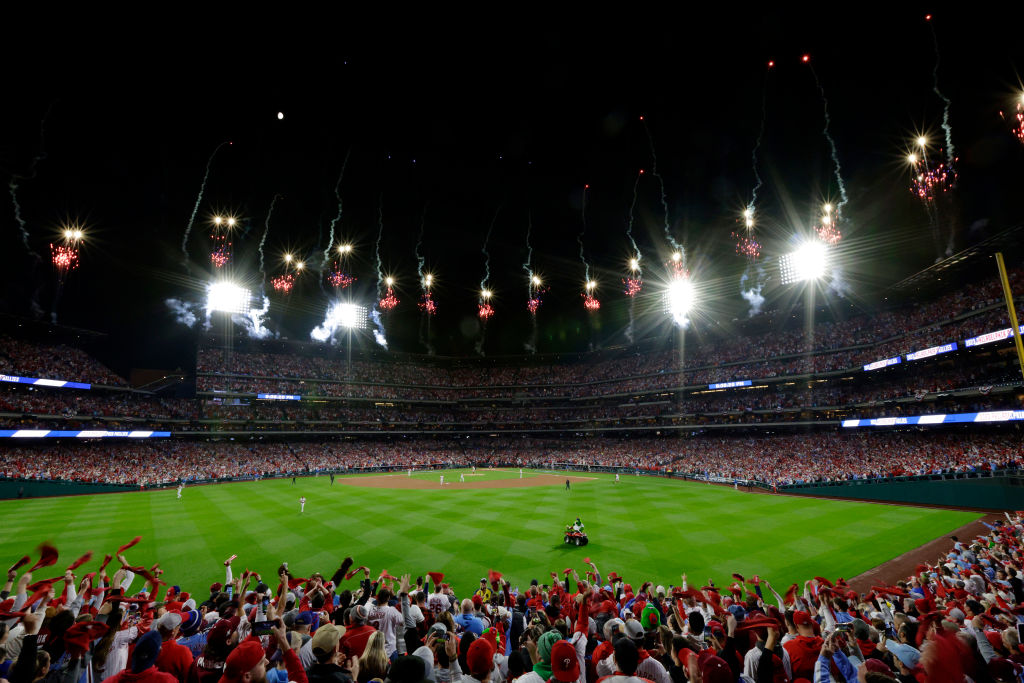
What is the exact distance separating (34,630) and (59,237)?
147 feet

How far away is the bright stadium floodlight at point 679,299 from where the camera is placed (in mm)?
64731

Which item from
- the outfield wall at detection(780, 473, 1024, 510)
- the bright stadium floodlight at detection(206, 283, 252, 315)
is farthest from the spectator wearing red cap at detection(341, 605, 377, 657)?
the bright stadium floodlight at detection(206, 283, 252, 315)

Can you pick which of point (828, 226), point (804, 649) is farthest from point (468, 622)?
point (828, 226)

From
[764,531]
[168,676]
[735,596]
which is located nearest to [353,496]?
[764,531]

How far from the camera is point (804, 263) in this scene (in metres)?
49.9

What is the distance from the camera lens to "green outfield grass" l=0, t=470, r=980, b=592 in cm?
1745

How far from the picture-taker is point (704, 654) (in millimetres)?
3910

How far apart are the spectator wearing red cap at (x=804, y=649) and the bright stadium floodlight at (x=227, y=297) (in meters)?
68.5

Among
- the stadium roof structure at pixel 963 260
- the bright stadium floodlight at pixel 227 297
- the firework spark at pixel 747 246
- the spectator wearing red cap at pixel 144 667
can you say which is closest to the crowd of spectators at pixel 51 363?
the bright stadium floodlight at pixel 227 297

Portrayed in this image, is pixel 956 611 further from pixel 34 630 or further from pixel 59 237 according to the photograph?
pixel 59 237

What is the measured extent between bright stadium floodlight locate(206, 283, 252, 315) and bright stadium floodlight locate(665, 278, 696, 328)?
208ft

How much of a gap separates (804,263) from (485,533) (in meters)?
48.5

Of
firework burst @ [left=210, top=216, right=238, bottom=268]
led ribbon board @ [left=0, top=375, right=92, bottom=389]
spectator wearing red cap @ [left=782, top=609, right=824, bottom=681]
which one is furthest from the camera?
led ribbon board @ [left=0, top=375, right=92, bottom=389]

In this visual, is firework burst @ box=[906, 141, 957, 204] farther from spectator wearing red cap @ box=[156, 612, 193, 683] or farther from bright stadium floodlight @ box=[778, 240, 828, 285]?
spectator wearing red cap @ box=[156, 612, 193, 683]
